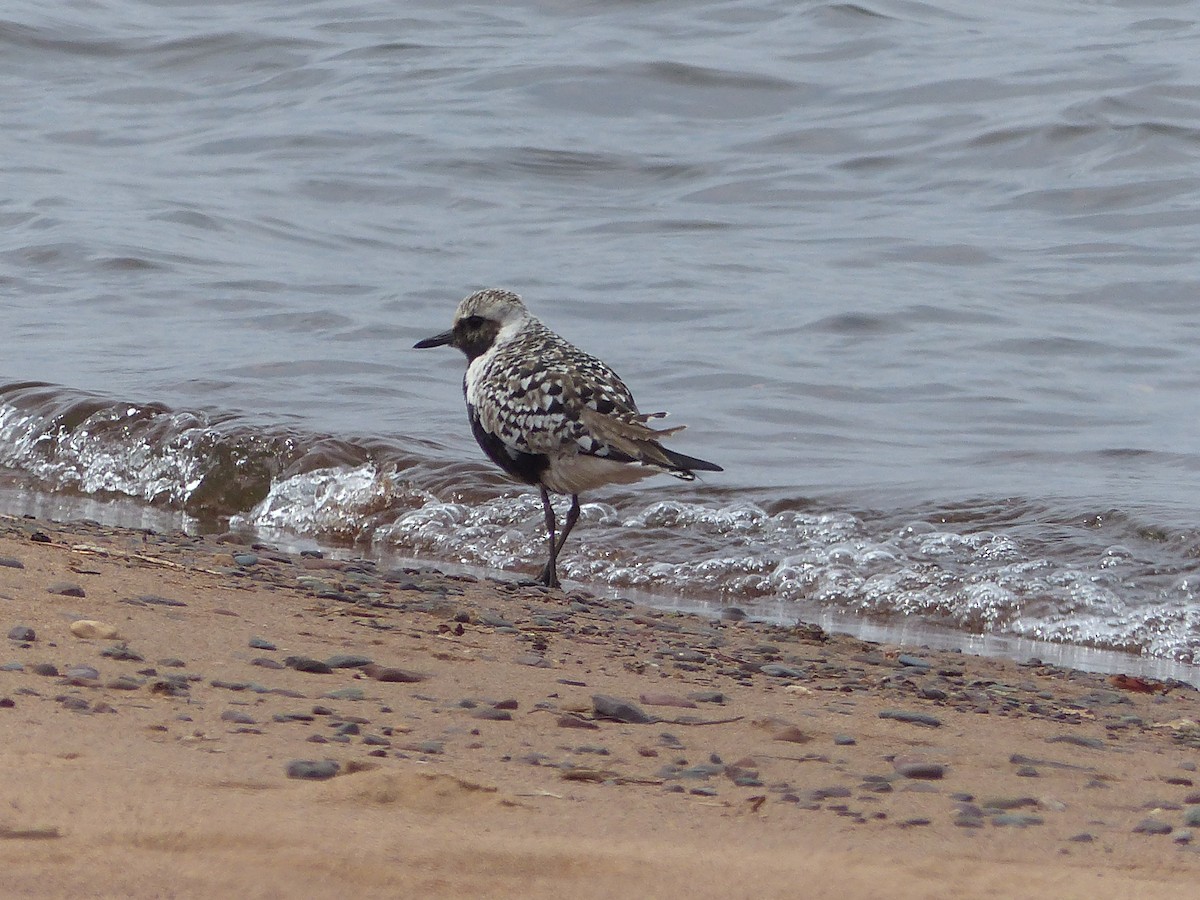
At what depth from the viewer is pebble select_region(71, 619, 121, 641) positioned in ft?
11.9

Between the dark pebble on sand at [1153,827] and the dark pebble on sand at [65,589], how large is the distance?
2464 millimetres

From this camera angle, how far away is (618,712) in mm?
3547

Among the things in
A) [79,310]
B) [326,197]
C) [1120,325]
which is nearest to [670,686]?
[1120,325]

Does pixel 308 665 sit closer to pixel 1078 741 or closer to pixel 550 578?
pixel 1078 741

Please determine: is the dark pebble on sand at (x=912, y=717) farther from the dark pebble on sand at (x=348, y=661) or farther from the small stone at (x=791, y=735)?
the dark pebble on sand at (x=348, y=661)

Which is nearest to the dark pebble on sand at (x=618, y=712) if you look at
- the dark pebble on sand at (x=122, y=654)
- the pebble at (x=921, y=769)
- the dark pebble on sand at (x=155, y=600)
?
the pebble at (x=921, y=769)

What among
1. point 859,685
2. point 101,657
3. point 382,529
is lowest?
point 382,529

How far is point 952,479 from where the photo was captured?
8312mm

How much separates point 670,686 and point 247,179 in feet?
39.9

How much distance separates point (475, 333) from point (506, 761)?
14.1 ft

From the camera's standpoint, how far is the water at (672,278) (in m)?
7.64

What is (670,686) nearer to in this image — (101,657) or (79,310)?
(101,657)

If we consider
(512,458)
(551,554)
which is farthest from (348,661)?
(551,554)

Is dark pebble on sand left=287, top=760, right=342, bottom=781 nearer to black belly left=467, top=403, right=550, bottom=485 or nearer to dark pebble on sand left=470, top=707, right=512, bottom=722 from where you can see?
dark pebble on sand left=470, top=707, right=512, bottom=722
